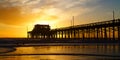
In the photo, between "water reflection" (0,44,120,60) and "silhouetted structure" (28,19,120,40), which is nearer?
"water reflection" (0,44,120,60)

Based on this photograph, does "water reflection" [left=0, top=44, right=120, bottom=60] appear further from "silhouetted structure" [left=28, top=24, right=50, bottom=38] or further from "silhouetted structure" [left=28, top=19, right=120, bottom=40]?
"silhouetted structure" [left=28, top=24, right=50, bottom=38]

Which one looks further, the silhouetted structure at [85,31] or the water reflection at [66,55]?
the silhouetted structure at [85,31]

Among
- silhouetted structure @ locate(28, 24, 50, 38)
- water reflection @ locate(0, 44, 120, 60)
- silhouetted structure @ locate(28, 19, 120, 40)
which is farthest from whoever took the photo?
silhouetted structure @ locate(28, 24, 50, 38)

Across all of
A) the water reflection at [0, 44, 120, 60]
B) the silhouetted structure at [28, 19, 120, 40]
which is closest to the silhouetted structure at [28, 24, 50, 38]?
the silhouetted structure at [28, 19, 120, 40]

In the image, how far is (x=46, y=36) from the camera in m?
110

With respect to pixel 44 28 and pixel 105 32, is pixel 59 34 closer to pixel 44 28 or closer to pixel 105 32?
pixel 44 28

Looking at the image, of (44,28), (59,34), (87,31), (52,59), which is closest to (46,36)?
(44,28)

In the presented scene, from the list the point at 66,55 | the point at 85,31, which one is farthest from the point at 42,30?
Answer: the point at 66,55

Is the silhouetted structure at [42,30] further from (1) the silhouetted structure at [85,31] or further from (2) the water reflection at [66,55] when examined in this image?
(2) the water reflection at [66,55]

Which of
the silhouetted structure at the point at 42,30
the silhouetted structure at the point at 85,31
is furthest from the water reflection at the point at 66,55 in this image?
the silhouetted structure at the point at 42,30

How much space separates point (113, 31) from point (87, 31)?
15.3 metres

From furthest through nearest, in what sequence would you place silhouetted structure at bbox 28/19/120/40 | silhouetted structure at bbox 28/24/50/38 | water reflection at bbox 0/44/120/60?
1. silhouetted structure at bbox 28/24/50/38
2. silhouetted structure at bbox 28/19/120/40
3. water reflection at bbox 0/44/120/60

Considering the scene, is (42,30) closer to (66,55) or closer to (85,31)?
(85,31)

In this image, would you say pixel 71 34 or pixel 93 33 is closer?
pixel 93 33
